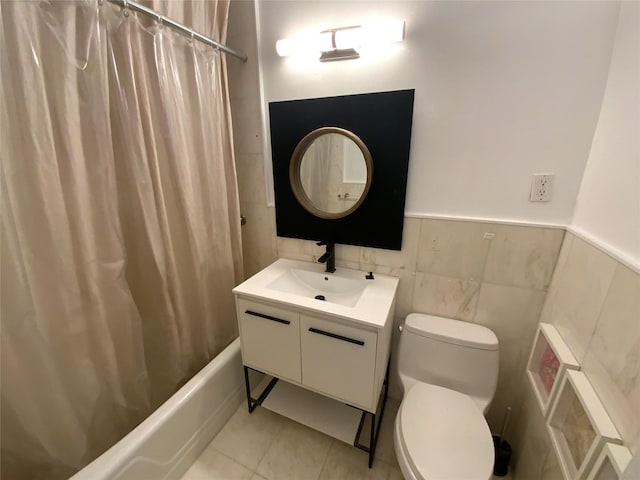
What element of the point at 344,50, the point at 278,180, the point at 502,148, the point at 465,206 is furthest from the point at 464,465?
the point at 344,50

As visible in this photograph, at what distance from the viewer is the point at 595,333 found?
0.80 m

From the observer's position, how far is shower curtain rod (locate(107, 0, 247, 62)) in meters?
0.92

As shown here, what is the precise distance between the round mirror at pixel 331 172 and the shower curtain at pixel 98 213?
43 cm

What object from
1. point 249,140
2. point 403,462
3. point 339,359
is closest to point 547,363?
point 403,462

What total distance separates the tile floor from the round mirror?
1.20 meters

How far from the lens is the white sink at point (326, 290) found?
1073 millimetres

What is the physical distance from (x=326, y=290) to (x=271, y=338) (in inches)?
15.0

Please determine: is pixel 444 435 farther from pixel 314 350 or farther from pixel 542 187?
pixel 542 187

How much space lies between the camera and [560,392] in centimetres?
88

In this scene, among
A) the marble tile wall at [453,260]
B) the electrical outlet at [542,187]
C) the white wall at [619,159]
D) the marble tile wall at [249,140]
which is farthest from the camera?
the marble tile wall at [249,140]

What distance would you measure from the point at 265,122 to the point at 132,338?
4.04ft

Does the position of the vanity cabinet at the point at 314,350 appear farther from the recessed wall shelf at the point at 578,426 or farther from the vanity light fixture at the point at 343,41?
the vanity light fixture at the point at 343,41

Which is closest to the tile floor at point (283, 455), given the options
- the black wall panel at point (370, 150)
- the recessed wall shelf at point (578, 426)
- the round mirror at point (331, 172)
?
the recessed wall shelf at point (578, 426)

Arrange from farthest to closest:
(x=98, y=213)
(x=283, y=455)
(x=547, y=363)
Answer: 1. (x=283, y=455)
2. (x=547, y=363)
3. (x=98, y=213)
